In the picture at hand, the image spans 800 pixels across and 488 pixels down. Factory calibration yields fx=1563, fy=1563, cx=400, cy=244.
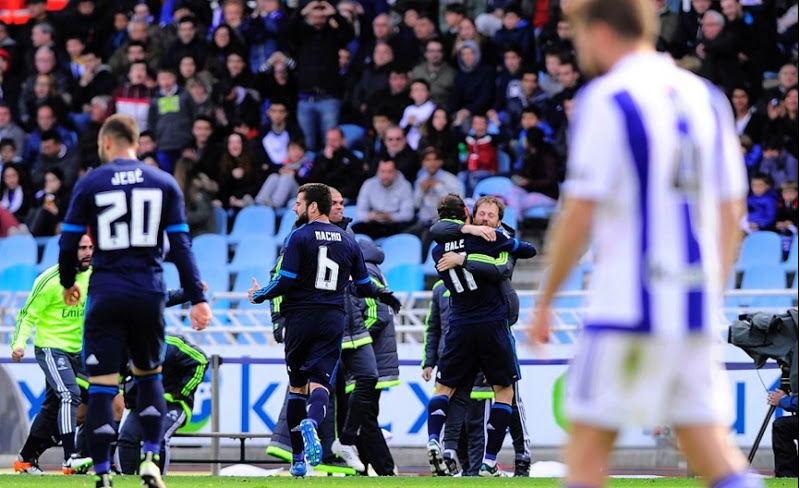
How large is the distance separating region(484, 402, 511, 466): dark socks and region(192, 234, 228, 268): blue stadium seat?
7.16 metres

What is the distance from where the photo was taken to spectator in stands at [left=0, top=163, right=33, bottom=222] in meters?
21.0

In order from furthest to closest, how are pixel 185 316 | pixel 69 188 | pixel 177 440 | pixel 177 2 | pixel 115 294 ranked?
pixel 177 2, pixel 69 188, pixel 185 316, pixel 177 440, pixel 115 294

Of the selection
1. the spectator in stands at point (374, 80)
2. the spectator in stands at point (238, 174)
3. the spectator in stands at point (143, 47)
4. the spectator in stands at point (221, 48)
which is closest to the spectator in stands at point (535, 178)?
the spectator in stands at point (374, 80)

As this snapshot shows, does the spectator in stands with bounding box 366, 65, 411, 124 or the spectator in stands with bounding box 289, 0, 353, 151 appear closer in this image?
the spectator in stands with bounding box 366, 65, 411, 124

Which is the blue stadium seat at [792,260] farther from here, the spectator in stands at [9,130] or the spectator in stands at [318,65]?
the spectator in stands at [9,130]

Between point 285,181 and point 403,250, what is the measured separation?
2.34 m

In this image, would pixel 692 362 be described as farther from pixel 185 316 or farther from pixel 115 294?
pixel 185 316

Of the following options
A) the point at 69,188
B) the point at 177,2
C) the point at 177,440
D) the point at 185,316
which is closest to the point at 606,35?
the point at 177,440

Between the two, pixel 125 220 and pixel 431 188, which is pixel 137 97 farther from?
pixel 125 220

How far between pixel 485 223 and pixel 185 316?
19.0 feet

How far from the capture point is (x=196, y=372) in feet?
41.0

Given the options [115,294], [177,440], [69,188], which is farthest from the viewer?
[69,188]

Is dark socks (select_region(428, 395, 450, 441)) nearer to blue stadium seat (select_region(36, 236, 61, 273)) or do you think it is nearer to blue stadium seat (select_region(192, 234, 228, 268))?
blue stadium seat (select_region(192, 234, 228, 268))

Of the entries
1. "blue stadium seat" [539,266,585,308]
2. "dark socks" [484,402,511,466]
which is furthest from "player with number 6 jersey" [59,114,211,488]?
"blue stadium seat" [539,266,585,308]
